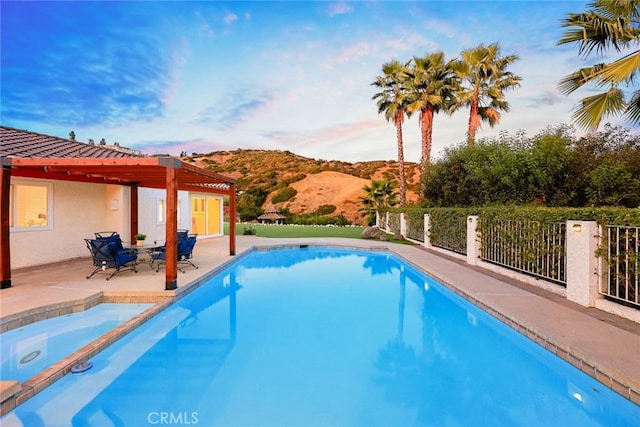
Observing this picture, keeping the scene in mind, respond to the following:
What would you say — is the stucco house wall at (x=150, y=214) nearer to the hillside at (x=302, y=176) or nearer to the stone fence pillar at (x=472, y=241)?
the stone fence pillar at (x=472, y=241)

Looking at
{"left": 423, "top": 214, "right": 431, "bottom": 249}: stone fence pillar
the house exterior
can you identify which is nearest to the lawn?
{"left": 423, "top": 214, "right": 431, "bottom": 249}: stone fence pillar

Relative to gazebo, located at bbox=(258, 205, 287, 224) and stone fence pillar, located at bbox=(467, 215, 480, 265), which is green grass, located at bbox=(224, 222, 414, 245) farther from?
gazebo, located at bbox=(258, 205, 287, 224)

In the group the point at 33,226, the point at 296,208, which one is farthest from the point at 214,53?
the point at 296,208

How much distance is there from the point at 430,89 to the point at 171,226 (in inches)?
707

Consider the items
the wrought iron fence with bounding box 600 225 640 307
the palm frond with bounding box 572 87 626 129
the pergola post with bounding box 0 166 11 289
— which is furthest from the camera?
the palm frond with bounding box 572 87 626 129

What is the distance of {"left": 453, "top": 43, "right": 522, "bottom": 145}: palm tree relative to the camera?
17.1 m

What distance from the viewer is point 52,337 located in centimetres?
498

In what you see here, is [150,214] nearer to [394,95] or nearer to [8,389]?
[8,389]

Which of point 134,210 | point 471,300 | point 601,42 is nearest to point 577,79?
point 601,42

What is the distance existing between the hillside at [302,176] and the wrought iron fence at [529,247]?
30.8 meters

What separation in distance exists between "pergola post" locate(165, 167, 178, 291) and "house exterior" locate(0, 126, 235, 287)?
0.07 feet

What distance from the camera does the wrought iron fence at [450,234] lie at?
12039 mm

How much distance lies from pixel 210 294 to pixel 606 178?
13.1 m

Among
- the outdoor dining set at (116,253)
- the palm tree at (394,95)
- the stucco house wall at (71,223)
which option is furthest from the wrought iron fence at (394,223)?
the stucco house wall at (71,223)
